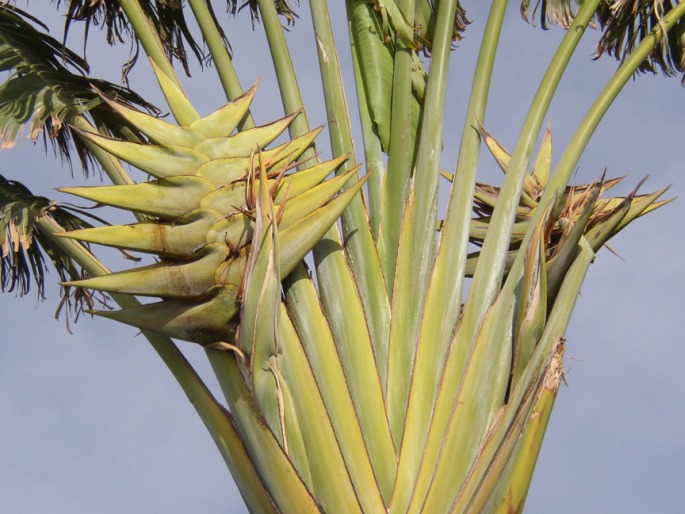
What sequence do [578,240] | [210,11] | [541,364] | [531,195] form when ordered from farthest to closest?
1. [210,11]
2. [531,195]
3. [578,240]
4. [541,364]

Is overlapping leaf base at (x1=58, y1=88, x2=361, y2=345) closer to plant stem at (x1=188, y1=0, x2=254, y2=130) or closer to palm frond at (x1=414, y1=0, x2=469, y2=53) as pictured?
plant stem at (x1=188, y1=0, x2=254, y2=130)

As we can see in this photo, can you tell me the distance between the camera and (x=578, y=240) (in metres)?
3.33

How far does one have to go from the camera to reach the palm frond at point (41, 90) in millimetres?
4066

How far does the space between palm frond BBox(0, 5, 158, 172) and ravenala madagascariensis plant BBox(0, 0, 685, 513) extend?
2 cm

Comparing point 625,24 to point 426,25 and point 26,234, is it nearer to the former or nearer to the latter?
point 426,25

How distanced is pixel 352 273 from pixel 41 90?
171 centimetres

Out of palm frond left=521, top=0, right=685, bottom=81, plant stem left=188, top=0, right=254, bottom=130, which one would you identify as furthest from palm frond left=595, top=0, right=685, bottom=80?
plant stem left=188, top=0, right=254, bottom=130

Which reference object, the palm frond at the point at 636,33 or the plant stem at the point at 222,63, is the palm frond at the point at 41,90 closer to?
the plant stem at the point at 222,63

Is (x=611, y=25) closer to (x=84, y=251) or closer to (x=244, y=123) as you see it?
(x=244, y=123)

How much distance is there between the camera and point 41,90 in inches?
165

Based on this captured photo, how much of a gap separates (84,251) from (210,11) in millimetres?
1351

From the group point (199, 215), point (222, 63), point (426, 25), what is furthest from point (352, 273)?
point (426, 25)

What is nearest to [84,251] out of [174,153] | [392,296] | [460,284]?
[174,153]

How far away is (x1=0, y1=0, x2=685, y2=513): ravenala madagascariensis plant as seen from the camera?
10.1 feet
